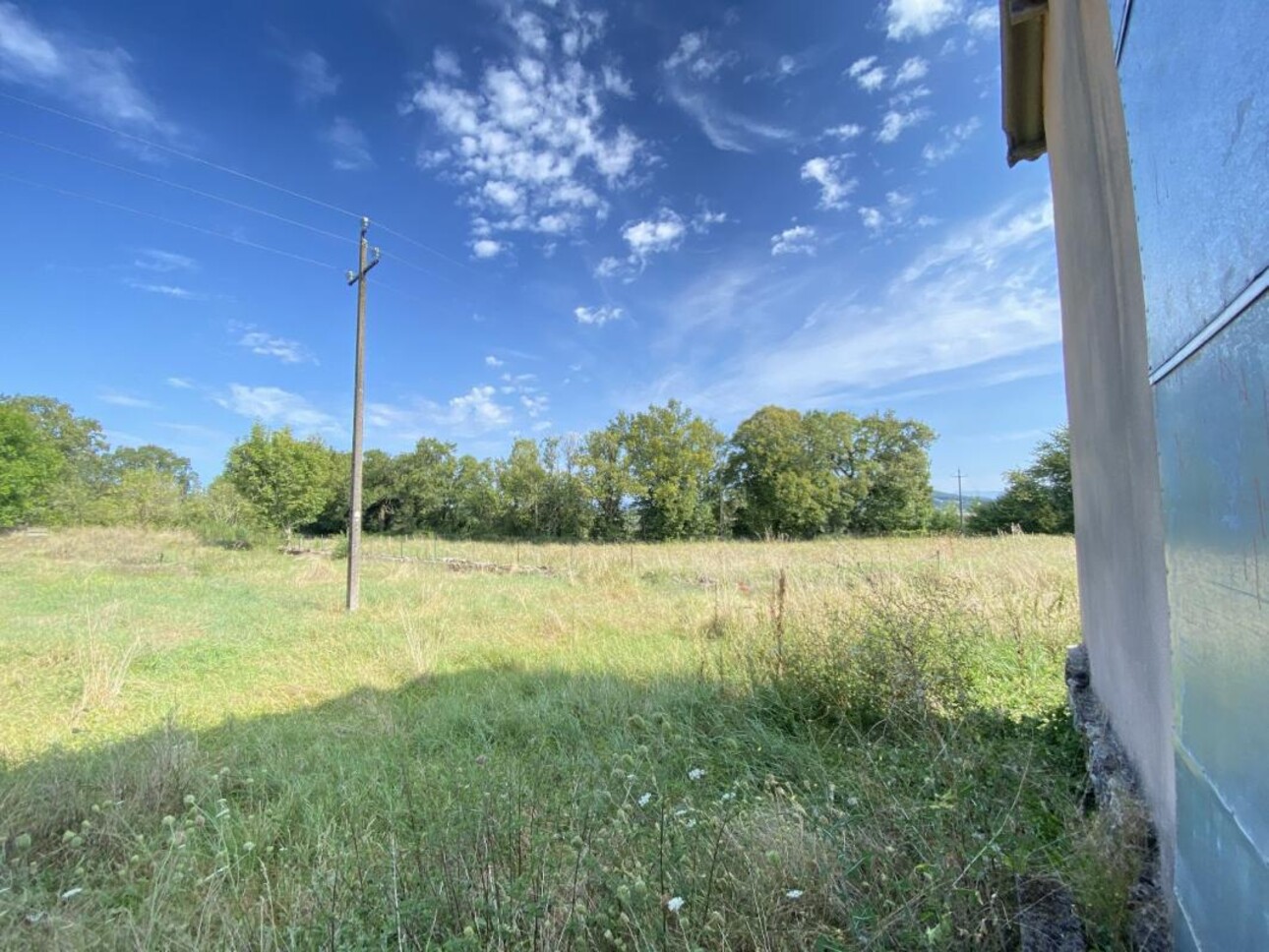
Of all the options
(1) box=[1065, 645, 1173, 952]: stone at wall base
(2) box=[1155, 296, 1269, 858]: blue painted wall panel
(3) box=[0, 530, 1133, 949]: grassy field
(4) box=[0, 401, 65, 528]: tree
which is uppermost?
(4) box=[0, 401, 65, 528]: tree

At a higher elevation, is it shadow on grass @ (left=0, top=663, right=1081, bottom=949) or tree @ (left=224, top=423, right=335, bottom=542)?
tree @ (left=224, top=423, right=335, bottom=542)

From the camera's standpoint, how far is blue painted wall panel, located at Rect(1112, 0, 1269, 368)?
2.32 ft

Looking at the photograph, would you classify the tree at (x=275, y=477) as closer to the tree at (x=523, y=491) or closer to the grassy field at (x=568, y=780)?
the tree at (x=523, y=491)

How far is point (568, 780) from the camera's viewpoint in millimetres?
2727

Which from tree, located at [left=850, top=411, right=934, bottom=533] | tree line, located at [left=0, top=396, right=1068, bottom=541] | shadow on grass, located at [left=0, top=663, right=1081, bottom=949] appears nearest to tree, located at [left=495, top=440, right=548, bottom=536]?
tree line, located at [left=0, top=396, right=1068, bottom=541]

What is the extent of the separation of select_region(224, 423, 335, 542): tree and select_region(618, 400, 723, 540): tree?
819 inches

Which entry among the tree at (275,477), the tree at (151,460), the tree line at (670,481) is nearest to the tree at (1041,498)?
the tree line at (670,481)

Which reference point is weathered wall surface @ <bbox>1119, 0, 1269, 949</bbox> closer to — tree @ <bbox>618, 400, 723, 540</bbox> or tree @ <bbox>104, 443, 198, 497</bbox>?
tree @ <bbox>618, 400, 723, 540</bbox>

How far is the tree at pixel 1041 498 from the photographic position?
29.2m

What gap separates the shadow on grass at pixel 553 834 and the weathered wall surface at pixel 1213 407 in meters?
0.66

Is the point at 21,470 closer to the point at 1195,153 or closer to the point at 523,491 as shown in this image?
the point at 523,491

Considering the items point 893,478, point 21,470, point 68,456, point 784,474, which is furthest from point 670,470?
point 68,456

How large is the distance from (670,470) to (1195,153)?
113 ft

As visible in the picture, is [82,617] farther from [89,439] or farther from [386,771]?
[89,439]
